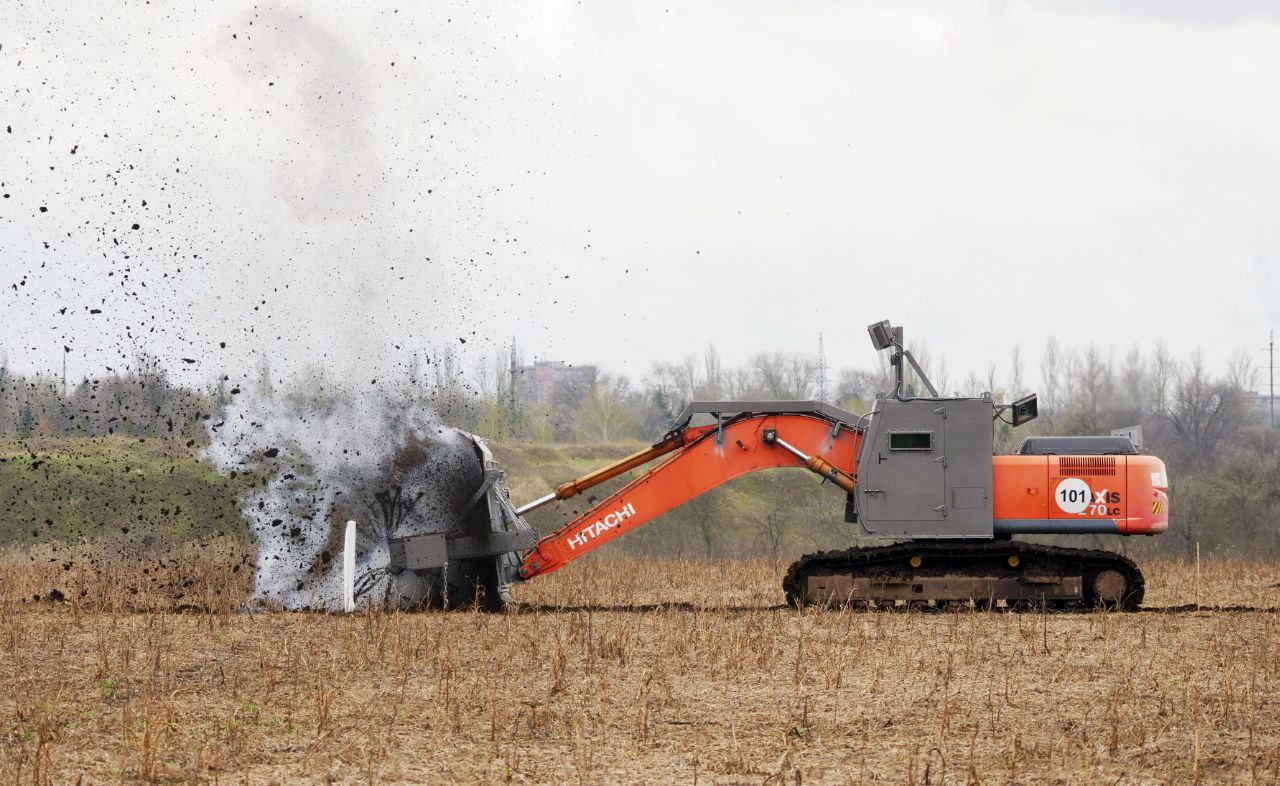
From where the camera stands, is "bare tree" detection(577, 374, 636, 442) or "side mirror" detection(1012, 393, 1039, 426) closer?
"side mirror" detection(1012, 393, 1039, 426)

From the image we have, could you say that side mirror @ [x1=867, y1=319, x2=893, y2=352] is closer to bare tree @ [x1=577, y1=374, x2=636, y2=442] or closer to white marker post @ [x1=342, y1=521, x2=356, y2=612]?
white marker post @ [x1=342, y1=521, x2=356, y2=612]

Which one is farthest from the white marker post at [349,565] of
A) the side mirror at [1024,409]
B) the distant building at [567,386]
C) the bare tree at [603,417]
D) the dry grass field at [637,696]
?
the bare tree at [603,417]

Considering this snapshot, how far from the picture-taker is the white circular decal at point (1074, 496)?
1742 cm

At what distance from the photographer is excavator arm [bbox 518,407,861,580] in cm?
1780

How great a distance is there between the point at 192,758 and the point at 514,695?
2954mm

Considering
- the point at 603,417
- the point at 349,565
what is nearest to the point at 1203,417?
the point at 603,417

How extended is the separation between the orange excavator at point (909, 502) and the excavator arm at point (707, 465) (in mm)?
17

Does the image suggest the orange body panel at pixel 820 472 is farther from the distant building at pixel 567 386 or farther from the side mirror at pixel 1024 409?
the distant building at pixel 567 386

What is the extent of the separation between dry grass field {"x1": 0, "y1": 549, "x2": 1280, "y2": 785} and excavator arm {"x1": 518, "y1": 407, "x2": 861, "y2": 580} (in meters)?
0.90

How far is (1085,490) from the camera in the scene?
57.2 feet

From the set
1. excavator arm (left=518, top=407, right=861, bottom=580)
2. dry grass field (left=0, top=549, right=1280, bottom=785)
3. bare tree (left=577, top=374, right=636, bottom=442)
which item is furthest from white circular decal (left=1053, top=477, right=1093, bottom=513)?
bare tree (left=577, top=374, right=636, bottom=442)

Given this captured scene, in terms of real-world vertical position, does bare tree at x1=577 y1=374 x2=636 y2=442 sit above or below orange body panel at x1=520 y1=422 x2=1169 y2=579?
above

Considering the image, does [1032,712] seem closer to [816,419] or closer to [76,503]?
[816,419]

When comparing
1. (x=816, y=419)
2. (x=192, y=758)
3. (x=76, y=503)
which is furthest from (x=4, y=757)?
(x=76, y=503)
